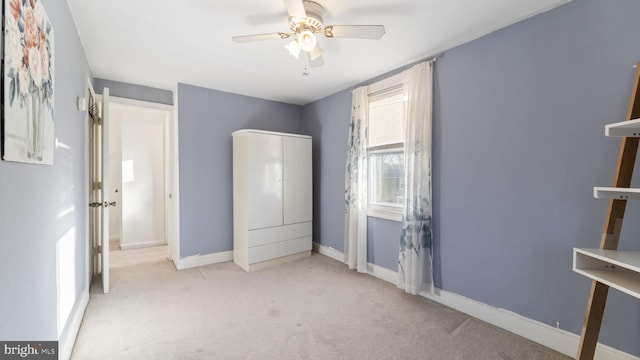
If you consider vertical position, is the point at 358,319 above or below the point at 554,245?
below

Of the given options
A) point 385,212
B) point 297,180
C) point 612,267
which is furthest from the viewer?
point 297,180

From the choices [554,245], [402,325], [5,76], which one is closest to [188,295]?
[402,325]

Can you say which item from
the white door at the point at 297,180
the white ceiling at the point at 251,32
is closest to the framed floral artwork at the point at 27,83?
the white ceiling at the point at 251,32

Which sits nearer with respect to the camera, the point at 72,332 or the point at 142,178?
the point at 72,332

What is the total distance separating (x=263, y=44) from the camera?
2504 mm

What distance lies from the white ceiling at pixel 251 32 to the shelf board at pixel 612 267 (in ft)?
5.38

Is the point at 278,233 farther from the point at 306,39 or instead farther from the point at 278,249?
the point at 306,39

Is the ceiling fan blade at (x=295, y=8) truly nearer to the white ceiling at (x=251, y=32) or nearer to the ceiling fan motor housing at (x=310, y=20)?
the ceiling fan motor housing at (x=310, y=20)

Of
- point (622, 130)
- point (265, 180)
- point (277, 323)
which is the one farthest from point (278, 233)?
point (622, 130)

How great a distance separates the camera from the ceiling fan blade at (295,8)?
163 centimetres

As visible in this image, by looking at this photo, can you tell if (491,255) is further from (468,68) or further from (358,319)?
(468,68)

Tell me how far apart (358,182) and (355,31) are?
1876 millimetres

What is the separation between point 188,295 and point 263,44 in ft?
8.23

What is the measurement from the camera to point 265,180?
11.9 feet
